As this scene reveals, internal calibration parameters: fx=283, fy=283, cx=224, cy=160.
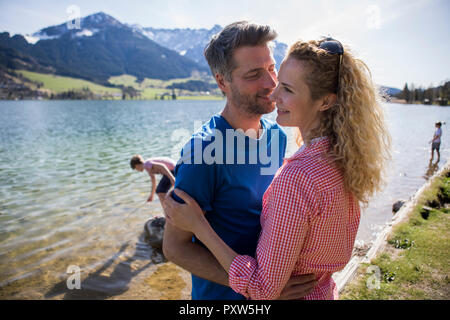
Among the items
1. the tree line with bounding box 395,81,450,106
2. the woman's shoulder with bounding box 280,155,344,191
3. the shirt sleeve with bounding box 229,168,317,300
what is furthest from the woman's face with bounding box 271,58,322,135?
the tree line with bounding box 395,81,450,106

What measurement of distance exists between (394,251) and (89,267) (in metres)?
8.47

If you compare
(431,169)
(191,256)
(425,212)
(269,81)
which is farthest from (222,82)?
(431,169)

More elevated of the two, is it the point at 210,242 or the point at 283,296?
the point at 210,242

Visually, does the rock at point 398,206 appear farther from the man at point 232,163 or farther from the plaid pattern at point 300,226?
the plaid pattern at point 300,226

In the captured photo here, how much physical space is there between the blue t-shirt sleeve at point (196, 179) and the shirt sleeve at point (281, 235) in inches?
26.9

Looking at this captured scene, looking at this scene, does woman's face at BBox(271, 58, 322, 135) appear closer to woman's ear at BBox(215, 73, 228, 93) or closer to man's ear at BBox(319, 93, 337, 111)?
man's ear at BBox(319, 93, 337, 111)

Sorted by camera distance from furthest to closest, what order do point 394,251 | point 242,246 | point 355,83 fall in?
point 394,251 → point 242,246 → point 355,83

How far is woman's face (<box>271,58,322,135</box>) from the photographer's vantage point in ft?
7.08

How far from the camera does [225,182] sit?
2623 millimetres

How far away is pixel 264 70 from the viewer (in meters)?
3.04
